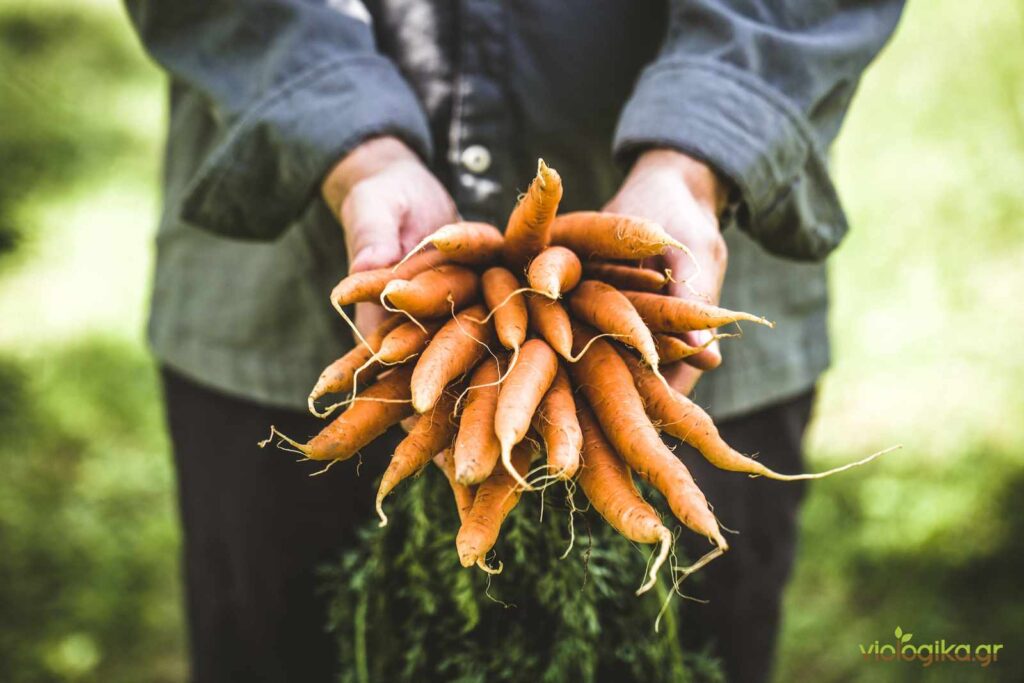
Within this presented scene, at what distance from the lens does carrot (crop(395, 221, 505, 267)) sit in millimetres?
1218

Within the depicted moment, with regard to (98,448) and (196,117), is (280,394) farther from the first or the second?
(98,448)

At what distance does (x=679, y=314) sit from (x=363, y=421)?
50 centimetres

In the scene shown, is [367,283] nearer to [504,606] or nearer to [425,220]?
[425,220]

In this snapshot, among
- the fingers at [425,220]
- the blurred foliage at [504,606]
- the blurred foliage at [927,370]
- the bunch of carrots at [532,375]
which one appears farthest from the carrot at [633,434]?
the blurred foliage at [927,370]

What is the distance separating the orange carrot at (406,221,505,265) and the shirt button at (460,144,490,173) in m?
0.28

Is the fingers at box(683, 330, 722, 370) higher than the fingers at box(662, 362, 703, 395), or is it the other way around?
the fingers at box(683, 330, 722, 370)

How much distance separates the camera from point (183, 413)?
6.00 feet

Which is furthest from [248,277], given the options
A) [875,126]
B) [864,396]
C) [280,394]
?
[875,126]

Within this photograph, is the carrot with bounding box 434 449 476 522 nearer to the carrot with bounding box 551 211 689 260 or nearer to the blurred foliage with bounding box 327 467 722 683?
the blurred foliage with bounding box 327 467 722 683

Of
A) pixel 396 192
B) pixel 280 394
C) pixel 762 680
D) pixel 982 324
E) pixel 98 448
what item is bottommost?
pixel 98 448

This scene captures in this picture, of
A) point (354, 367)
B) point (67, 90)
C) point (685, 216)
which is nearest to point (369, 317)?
point (354, 367)

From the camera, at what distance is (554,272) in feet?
3.85

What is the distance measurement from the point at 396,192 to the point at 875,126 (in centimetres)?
427

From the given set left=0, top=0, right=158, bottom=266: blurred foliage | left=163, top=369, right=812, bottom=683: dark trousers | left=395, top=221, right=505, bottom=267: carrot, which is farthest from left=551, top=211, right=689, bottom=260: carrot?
left=0, top=0, right=158, bottom=266: blurred foliage
